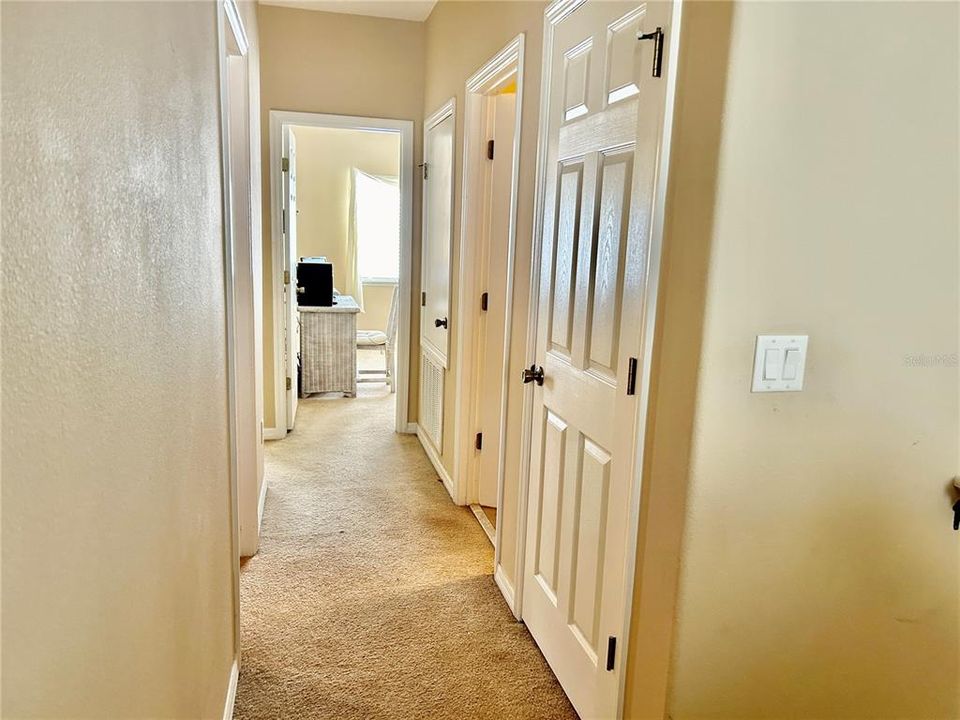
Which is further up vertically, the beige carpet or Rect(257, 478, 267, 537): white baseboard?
Rect(257, 478, 267, 537): white baseboard

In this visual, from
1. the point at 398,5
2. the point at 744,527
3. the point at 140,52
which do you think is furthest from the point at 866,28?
the point at 398,5

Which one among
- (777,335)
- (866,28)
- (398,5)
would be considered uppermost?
(398,5)

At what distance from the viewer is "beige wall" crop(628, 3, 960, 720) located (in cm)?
123

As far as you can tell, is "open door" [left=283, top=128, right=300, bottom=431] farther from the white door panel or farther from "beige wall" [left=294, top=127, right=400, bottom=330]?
"beige wall" [left=294, top=127, right=400, bottom=330]

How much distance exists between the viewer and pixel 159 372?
1091mm

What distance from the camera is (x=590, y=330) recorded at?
5.91 feet

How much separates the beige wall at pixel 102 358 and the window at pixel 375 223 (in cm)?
602

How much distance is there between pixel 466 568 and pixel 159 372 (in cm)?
189

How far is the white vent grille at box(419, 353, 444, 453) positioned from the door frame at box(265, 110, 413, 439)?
183 mm

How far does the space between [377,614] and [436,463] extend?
4.86ft

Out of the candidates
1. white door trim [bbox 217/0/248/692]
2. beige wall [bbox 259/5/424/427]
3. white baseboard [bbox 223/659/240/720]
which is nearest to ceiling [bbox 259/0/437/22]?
beige wall [bbox 259/5/424/427]

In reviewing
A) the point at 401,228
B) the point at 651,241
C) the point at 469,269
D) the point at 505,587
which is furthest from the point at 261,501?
the point at 651,241

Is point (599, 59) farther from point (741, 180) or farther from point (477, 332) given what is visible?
point (477, 332)

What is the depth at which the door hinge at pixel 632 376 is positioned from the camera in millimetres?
1541
